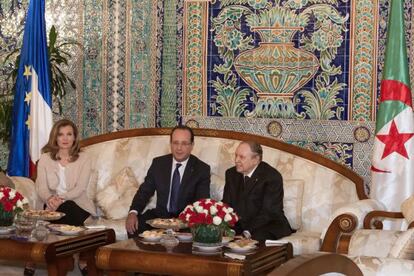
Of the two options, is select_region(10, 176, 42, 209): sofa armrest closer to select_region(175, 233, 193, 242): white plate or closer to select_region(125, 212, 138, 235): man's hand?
select_region(125, 212, 138, 235): man's hand

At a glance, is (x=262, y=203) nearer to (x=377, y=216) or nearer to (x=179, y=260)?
(x=377, y=216)

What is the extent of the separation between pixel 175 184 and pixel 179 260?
1.69m

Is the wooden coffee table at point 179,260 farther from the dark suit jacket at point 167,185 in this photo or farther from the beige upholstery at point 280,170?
the dark suit jacket at point 167,185

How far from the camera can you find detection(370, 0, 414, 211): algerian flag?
6.10m

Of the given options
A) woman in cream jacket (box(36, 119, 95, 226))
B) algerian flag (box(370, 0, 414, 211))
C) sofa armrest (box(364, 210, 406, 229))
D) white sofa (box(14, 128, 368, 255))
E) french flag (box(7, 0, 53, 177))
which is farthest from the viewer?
french flag (box(7, 0, 53, 177))

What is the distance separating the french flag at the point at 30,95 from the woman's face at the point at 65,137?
78cm

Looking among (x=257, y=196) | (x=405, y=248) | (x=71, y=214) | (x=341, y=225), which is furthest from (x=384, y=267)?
(x=71, y=214)

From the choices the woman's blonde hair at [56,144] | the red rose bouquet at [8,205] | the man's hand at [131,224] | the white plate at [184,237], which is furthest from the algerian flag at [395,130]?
the red rose bouquet at [8,205]

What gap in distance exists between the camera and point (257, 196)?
19.2 ft

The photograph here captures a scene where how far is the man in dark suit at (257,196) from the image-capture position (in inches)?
227

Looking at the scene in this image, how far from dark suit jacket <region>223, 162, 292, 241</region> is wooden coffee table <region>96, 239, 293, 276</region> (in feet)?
1.98

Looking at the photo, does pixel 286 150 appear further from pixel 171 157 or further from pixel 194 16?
pixel 194 16

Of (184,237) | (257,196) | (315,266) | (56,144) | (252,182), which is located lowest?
(184,237)

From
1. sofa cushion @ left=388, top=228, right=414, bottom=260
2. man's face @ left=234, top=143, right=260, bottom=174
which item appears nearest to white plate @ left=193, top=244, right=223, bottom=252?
man's face @ left=234, top=143, right=260, bottom=174
